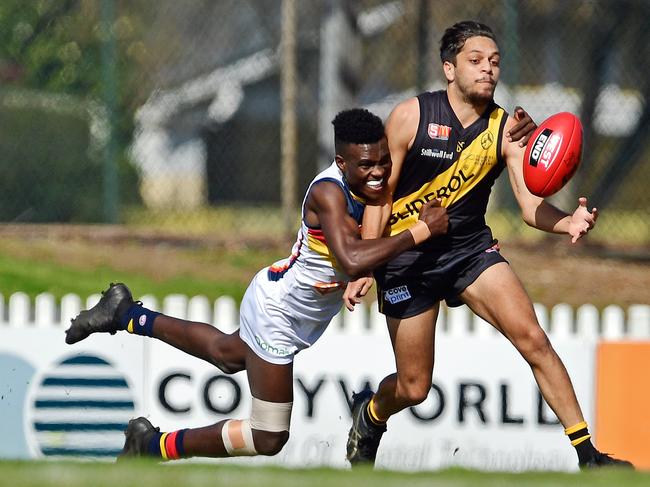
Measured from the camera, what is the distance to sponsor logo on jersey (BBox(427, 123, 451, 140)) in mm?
6195

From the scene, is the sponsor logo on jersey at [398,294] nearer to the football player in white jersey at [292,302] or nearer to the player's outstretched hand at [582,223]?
the football player in white jersey at [292,302]

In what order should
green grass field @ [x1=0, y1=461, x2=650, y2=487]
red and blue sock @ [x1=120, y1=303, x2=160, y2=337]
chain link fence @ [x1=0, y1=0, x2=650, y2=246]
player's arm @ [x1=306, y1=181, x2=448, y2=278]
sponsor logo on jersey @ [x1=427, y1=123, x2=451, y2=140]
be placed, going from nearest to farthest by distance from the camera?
green grass field @ [x1=0, y1=461, x2=650, y2=487]
player's arm @ [x1=306, y1=181, x2=448, y2=278]
sponsor logo on jersey @ [x1=427, y1=123, x2=451, y2=140]
red and blue sock @ [x1=120, y1=303, x2=160, y2=337]
chain link fence @ [x1=0, y1=0, x2=650, y2=246]

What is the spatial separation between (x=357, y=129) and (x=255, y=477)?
2162 millimetres

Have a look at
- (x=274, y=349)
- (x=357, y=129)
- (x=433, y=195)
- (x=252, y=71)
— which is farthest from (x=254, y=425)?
(x=252, y=71)

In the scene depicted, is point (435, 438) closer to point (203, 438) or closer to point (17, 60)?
point (203, 438)

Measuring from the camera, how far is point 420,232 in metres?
5.95

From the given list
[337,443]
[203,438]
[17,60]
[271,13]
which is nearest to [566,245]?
[271,13]

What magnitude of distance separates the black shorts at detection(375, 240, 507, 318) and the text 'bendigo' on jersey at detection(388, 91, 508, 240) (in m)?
0.16

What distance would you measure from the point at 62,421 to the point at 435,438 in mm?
2378

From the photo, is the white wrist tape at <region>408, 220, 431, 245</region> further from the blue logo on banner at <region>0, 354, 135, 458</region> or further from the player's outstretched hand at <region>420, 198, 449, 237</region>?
the blue logo on banner at <region>0, 354, 135, 458</region>

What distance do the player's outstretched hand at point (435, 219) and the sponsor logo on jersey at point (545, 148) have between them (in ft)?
1.58

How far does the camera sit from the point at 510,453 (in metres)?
8.09

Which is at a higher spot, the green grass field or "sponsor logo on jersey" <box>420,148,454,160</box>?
"sponsor logo on jersey" <box>420,148,454,160</box>

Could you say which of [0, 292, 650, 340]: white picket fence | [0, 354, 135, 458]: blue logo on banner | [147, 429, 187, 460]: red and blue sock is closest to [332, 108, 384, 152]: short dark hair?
[147, 429, 187, 460]: red and blue sock
